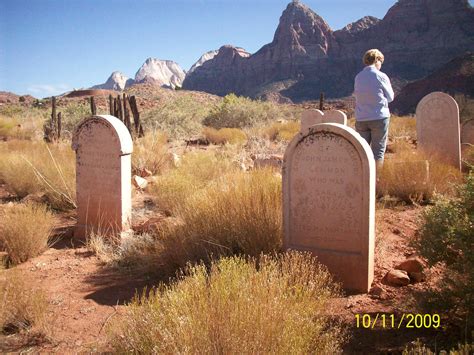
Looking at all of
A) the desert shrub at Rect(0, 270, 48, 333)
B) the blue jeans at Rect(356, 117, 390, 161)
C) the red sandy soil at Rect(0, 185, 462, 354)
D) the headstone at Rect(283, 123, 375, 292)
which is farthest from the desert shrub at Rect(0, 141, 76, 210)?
the blue jeans at Rect(356, 117, 390, 161)

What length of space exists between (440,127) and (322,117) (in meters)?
2.90

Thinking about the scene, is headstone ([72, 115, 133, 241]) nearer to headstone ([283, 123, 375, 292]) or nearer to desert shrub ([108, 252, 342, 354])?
headstone ([283, 123, 375, 292])

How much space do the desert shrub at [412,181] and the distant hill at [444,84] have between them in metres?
34.6

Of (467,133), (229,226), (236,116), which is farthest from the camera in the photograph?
(236,116)

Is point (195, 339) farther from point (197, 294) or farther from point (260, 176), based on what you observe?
point (260, 176)

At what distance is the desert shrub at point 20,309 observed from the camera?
3.23 metres

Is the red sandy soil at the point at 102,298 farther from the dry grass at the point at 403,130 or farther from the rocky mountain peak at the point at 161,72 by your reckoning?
the rocky mountain peak at the point at 161,72

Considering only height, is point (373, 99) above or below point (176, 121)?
Result: below

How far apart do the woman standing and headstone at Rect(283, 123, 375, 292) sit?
7.50ft

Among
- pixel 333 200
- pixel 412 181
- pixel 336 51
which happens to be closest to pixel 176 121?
pixel 412 181

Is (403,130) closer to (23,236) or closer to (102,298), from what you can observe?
(23,236)

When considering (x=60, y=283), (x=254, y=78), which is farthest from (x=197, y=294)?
(x=254, y=78)

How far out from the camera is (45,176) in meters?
7.49

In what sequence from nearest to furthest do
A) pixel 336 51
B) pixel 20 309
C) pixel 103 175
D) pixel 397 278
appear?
1. pixel 20 309
2. pixel 397 278
3. pixel 103 175
4. pixel 336 51
